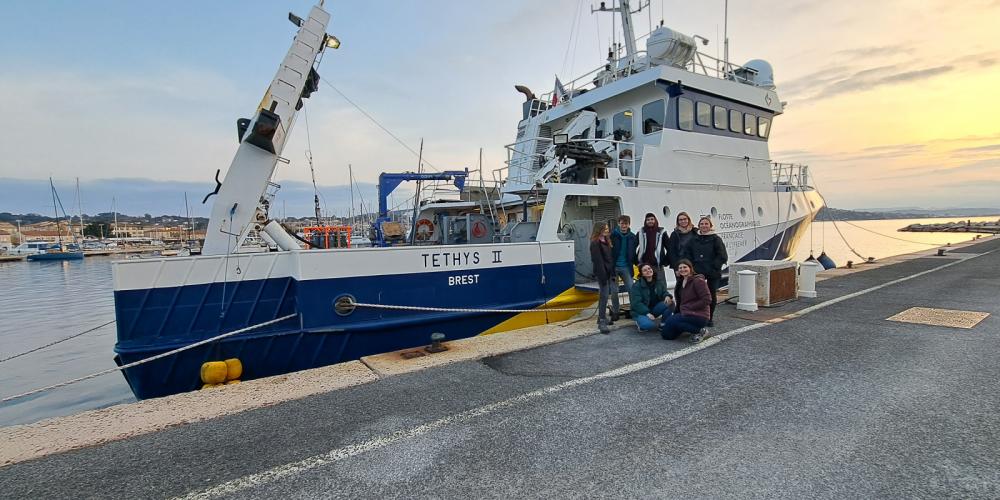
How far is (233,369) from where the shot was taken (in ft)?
17.7

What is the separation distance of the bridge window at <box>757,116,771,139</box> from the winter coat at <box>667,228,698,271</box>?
28.4ft

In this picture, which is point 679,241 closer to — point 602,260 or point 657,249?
point 657,249

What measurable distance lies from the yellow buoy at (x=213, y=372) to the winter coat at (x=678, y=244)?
5.98 m

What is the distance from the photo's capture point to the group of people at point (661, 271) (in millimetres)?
5512

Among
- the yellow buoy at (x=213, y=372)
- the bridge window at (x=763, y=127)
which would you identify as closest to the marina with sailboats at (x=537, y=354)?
the yellow buoy at (x=213, y=372)

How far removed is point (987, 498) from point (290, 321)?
21.0 ft

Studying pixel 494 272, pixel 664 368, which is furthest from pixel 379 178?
pixel 664 368

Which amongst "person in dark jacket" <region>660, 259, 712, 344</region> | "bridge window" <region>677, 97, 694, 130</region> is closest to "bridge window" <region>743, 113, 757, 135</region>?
"bridge window" <region>677, 97, 694, 130</region>

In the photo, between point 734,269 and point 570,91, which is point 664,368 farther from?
point 570,91

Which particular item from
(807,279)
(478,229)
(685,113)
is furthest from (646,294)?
(685,113)

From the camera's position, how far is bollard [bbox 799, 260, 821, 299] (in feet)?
27.7

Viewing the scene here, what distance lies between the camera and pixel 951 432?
3.09 meters

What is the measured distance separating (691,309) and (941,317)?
15.0ft

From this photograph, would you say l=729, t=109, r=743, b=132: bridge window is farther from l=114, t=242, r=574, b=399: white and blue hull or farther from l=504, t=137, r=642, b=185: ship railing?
l=114, t=242, r=574, b=399: white and blue hull
